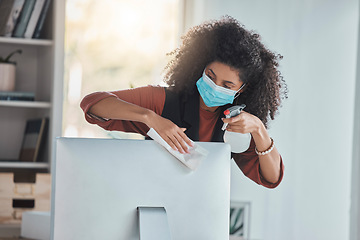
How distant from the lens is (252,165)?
5.96ft

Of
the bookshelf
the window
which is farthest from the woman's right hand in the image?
the window

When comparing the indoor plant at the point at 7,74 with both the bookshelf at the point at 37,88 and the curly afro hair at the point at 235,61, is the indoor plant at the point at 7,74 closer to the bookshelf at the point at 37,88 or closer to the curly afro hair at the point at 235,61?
the bookshelf at the point at 37,88

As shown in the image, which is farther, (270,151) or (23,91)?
(23,91)

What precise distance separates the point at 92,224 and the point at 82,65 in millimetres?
2260

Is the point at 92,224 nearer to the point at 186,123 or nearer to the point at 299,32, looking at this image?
the point at 186,123

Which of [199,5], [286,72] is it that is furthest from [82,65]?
[286,72]

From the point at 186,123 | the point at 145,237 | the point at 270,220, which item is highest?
the point at 186,123

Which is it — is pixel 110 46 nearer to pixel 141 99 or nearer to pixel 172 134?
pixel 141 99

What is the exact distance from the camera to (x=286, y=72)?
3.13m

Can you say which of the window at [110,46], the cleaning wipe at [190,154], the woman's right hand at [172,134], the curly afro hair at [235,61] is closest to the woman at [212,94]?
the curly afro hair at [235,61]

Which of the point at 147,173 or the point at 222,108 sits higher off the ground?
the point at 222,108

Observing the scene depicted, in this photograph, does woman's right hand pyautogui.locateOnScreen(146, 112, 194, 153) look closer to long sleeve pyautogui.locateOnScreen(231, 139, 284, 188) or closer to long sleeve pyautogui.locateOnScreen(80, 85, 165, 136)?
long sleeve pyautogui.locateOnScreen(80, 85, 165, 136)

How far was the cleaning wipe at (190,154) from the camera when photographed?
118cm

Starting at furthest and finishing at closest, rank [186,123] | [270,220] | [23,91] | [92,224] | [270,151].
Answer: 1. [270,220]
2. [23,91]
3. [186,123]
4. [270,151]
5. [92,224]
